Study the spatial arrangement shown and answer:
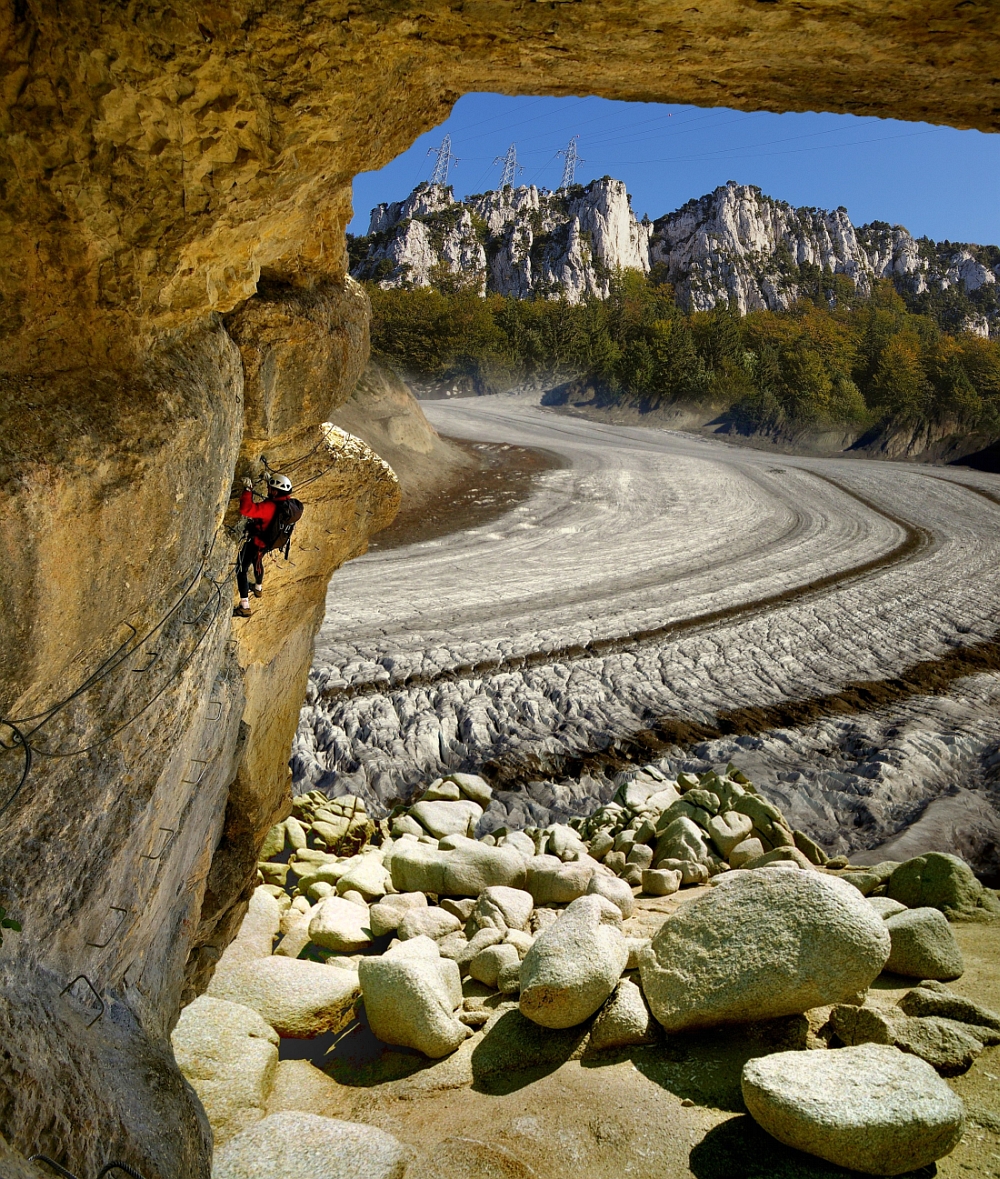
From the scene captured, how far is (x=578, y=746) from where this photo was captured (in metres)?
9.28

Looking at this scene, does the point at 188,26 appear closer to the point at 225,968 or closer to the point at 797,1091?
the point at 797,1091

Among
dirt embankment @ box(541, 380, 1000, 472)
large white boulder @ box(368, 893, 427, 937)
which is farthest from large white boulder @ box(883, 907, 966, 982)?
dirt embankment @ box(541, 380, 1000, 472)

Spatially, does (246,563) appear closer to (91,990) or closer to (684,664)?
(91,990)

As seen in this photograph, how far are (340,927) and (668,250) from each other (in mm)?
74696

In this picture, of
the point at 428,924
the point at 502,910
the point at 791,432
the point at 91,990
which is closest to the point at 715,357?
the point at 791,432

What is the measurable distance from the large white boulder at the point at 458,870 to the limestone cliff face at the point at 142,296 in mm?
3118

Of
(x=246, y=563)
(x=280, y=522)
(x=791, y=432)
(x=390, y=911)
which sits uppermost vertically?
(x=791, y=432)

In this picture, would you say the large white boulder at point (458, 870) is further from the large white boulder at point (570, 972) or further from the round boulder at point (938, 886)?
the round boulder at point (938, 886)

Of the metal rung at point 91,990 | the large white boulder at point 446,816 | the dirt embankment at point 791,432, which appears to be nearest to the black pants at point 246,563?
the metal rung at point 91,990

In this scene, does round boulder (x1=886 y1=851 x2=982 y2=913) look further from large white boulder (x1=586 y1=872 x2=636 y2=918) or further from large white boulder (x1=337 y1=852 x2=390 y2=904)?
large white boulder (x1=337 y1=852 x2=390 y2=904)

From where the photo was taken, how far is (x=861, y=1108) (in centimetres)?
341

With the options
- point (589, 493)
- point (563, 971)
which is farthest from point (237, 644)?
point (589, 493)

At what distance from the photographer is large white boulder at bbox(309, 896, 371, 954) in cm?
628

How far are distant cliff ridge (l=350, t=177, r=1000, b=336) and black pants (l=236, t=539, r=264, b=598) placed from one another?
2227 inches
